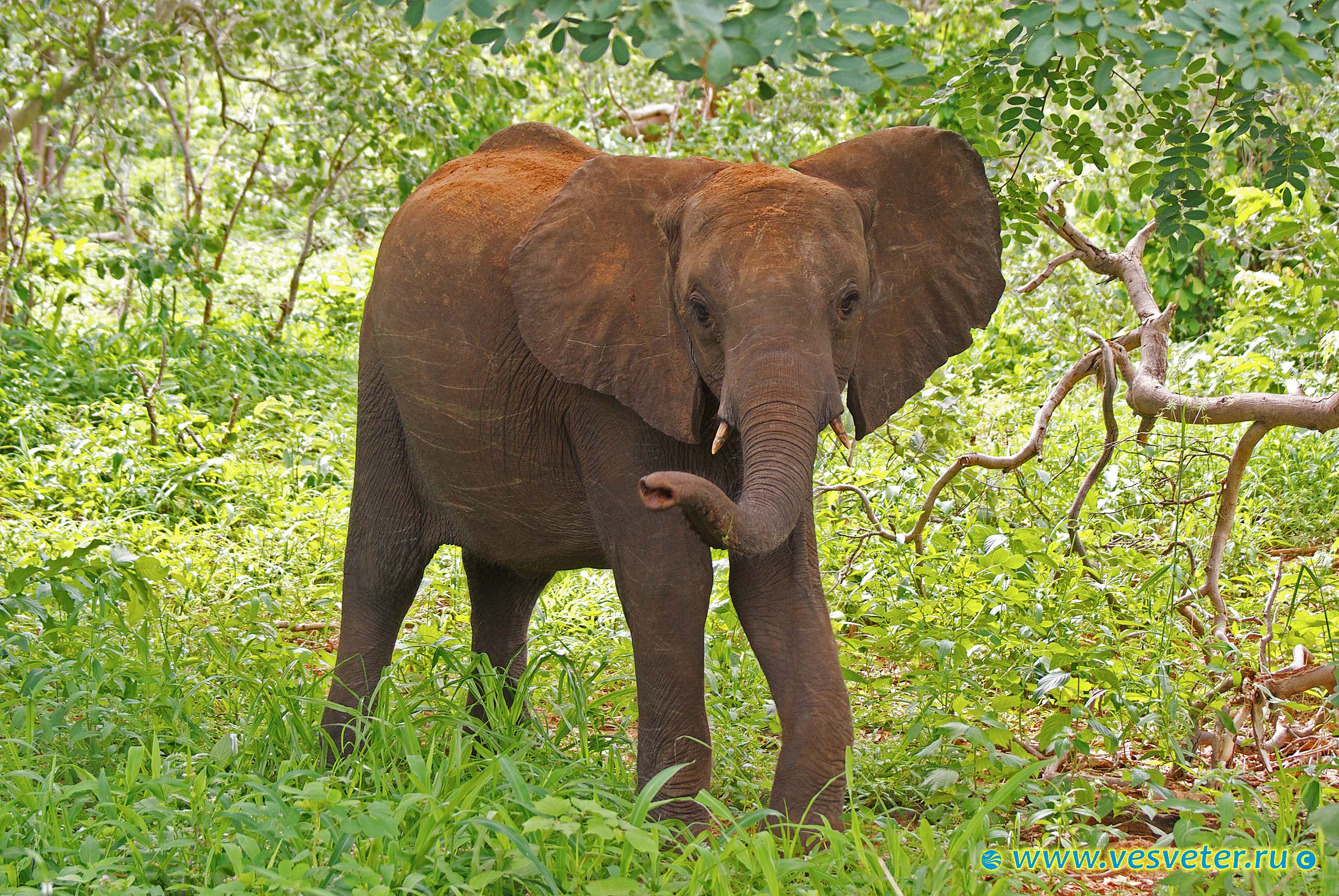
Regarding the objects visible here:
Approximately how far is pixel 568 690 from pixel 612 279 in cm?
188

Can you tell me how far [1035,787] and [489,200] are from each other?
234 cm

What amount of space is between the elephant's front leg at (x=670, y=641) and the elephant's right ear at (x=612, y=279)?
339mm

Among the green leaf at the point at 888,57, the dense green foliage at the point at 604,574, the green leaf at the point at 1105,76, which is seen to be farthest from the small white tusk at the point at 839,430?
the green leaf at the point at 1105,76

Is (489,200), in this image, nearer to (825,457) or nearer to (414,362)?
(414,362)

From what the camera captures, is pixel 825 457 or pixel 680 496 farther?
pixel 825 457

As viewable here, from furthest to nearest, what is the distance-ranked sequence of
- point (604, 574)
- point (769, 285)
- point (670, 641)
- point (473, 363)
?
point (604, 574) → point (473, 363) → point (670, 641) → point (769, 285)

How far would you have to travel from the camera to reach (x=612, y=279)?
3734mm

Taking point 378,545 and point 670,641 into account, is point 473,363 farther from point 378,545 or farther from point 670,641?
point 670,641

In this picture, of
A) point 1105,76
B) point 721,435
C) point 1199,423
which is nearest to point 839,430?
point 721,435

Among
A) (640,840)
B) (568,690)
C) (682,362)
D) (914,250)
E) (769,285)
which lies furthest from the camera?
(568,690)

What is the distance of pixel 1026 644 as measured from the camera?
4.62 meters

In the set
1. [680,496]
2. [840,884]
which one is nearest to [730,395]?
[680,496]

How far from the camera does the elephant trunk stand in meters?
2.99

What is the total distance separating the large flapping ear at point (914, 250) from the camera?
3748 millimetres
